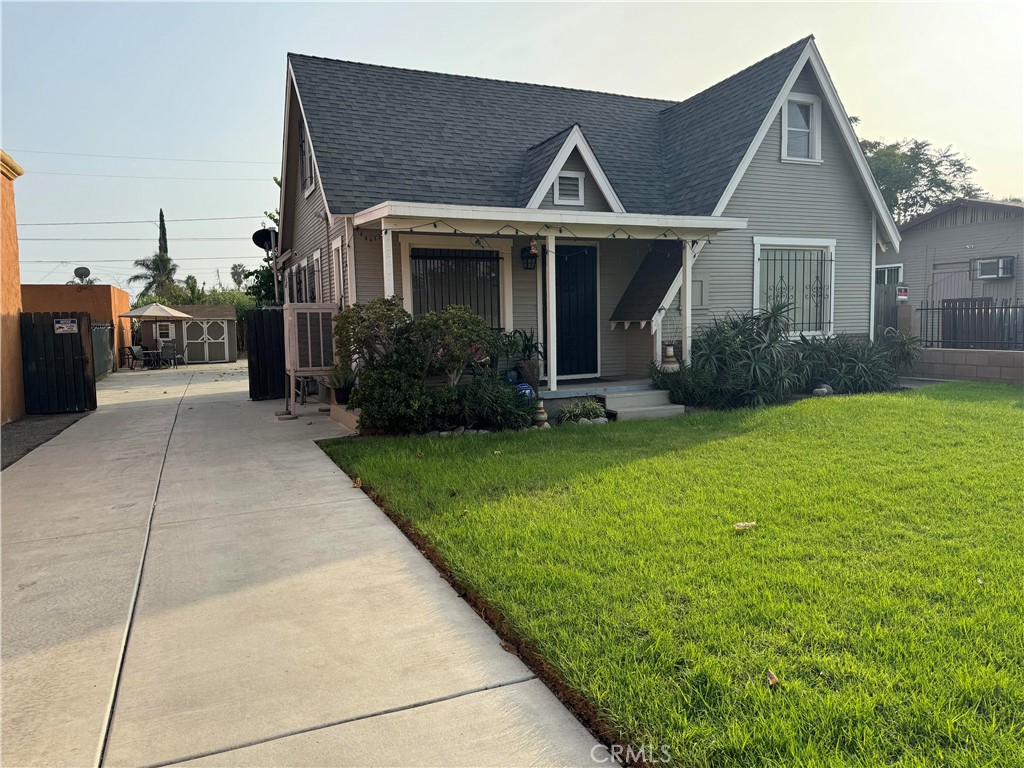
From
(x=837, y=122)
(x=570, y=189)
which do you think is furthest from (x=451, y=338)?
(x=837, y=122)

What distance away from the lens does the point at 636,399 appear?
10.4 metres

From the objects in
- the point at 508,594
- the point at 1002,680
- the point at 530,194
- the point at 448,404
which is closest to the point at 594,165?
the point at 530,194

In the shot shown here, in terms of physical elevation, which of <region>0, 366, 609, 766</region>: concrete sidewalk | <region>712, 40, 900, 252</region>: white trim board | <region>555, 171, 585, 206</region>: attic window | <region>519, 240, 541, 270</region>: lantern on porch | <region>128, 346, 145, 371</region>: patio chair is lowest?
<region>0, 366, 609, 766</region>: concrete sidewalk

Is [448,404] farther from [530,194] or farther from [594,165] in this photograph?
[594,165]

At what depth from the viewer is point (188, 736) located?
8.79ft

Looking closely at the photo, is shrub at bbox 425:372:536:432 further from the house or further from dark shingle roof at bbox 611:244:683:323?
the house

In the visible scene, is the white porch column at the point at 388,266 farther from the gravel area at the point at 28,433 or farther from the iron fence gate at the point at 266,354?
the iron fence gate at the point at 266,354

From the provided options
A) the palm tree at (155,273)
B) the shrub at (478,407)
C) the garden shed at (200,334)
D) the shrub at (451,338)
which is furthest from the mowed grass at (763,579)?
the palm tree at (155,273)

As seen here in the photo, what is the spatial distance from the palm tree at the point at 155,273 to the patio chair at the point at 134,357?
2375 cm

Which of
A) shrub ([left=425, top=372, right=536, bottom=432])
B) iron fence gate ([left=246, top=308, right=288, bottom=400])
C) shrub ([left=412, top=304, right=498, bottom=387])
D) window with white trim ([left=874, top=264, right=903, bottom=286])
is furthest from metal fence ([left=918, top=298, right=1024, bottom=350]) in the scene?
iron fence gate ([left=246, top=308, right=288, bottom=400])

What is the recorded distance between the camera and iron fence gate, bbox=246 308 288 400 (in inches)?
514

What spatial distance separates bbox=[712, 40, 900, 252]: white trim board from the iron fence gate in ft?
27.2

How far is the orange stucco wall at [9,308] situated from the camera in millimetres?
10453

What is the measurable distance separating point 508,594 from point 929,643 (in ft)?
6.51
